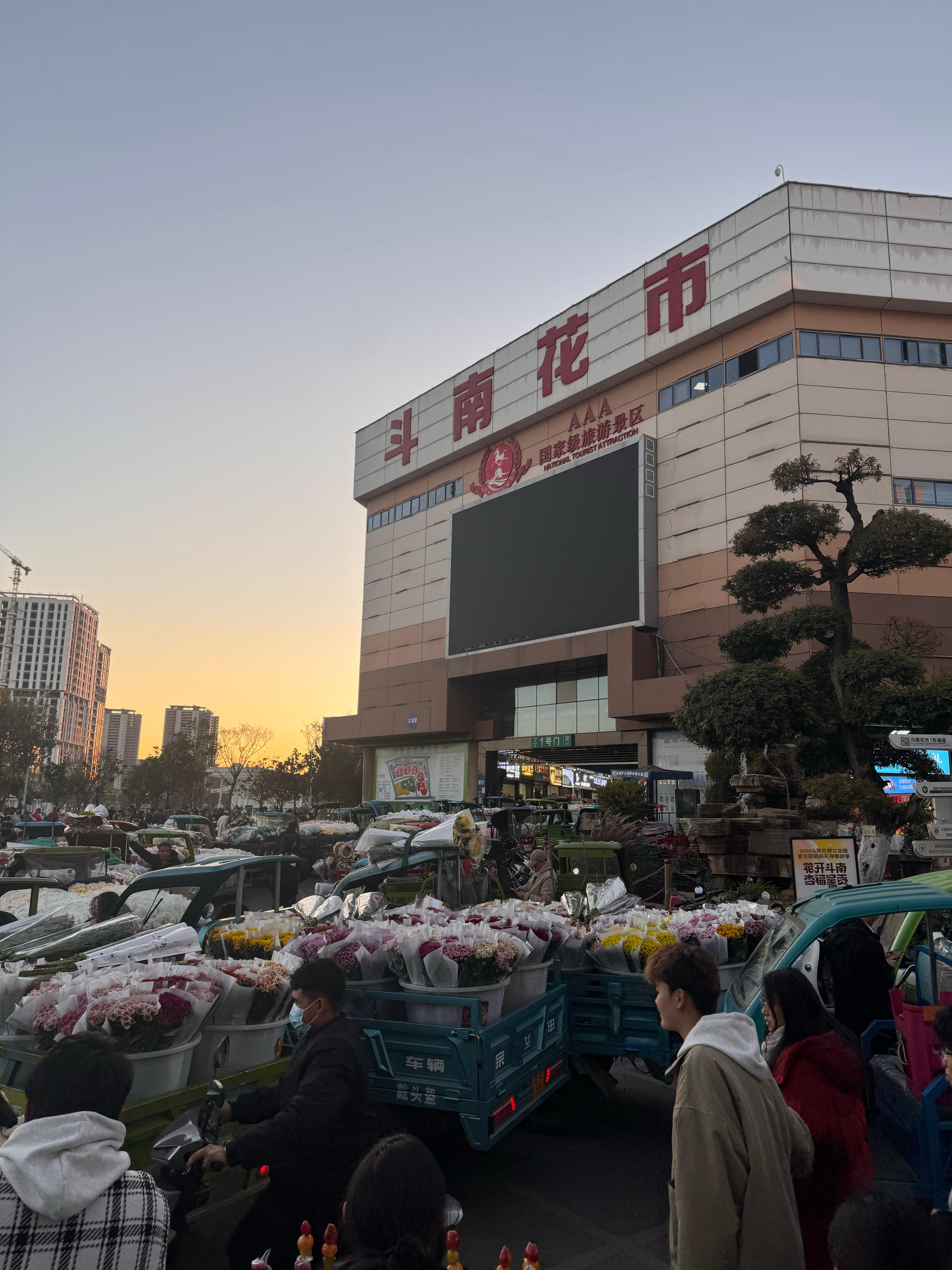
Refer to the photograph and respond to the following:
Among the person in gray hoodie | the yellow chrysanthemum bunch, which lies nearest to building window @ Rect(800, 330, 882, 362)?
the yellow chrysanthemum bunch

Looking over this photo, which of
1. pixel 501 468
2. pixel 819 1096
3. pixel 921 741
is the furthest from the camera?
pixel 501 468

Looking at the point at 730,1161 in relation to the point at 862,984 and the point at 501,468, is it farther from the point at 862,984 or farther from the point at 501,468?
the point at 501,468

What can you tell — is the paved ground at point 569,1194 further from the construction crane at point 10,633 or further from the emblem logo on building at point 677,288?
the construction crane at point 10,633

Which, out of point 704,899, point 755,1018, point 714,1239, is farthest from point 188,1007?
point 704,899

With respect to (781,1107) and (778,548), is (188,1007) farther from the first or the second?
(778,548)

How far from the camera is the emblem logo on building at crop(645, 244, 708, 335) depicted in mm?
33375

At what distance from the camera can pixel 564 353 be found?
3900 cm

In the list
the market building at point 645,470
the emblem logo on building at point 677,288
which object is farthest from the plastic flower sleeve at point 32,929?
the emblem logo on building at point 677,288

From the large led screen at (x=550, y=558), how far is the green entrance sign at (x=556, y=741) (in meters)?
4.60

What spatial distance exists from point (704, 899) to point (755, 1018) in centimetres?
755

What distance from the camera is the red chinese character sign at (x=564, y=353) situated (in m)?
38.2

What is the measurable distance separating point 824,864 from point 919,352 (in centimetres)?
2703

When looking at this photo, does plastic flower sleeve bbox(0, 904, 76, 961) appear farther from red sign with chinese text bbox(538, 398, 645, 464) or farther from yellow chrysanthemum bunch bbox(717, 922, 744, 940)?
red sign with chinese text bbox(538, 398, 645, 464)

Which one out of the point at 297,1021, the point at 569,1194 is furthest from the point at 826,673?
the point at 297,1021
